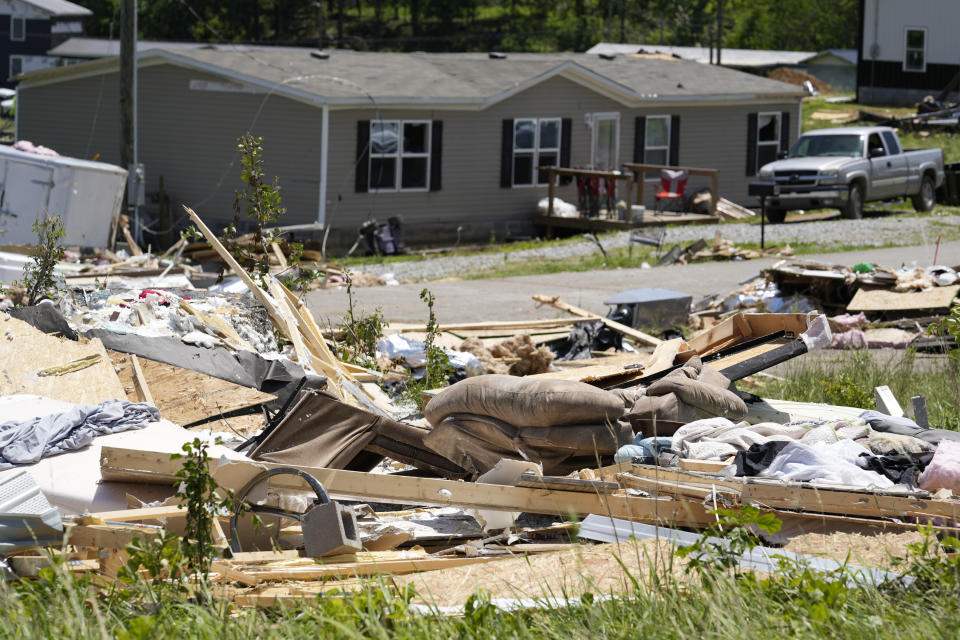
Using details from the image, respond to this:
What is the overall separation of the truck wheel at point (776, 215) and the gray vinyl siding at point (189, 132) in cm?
1023

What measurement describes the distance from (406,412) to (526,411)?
231cm

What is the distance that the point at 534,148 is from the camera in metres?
27.1

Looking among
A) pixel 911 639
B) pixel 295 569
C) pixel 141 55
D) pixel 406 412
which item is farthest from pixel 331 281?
pixel 911 639

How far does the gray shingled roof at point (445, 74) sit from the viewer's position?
24422 mm

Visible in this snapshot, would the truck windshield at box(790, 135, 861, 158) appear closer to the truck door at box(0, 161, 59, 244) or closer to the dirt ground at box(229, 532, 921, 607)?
the truck door at box(0, 161, 59, 244)

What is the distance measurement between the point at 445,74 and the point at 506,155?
239 centimetres

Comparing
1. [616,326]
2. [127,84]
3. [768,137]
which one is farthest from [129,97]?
[768,137]

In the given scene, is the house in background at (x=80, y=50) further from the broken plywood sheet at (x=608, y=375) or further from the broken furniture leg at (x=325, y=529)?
the broken furniture leg at (x=325, y=529)

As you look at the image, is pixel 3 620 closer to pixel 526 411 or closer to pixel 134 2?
pixel 526 411

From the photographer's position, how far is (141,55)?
2567 centimetres

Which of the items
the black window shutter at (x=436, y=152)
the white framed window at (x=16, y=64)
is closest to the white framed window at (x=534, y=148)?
the black window shutter at (x=436, y=152)

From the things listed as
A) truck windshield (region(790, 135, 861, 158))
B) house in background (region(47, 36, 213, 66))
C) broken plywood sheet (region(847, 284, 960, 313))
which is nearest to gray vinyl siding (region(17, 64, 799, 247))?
truck windshield (region(790, 135, 861, 158))

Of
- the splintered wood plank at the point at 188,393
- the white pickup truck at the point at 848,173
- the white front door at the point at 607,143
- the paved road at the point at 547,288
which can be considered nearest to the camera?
the splintered wood plank at the point at 188,393

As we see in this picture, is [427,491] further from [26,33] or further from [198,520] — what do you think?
[26,33]
